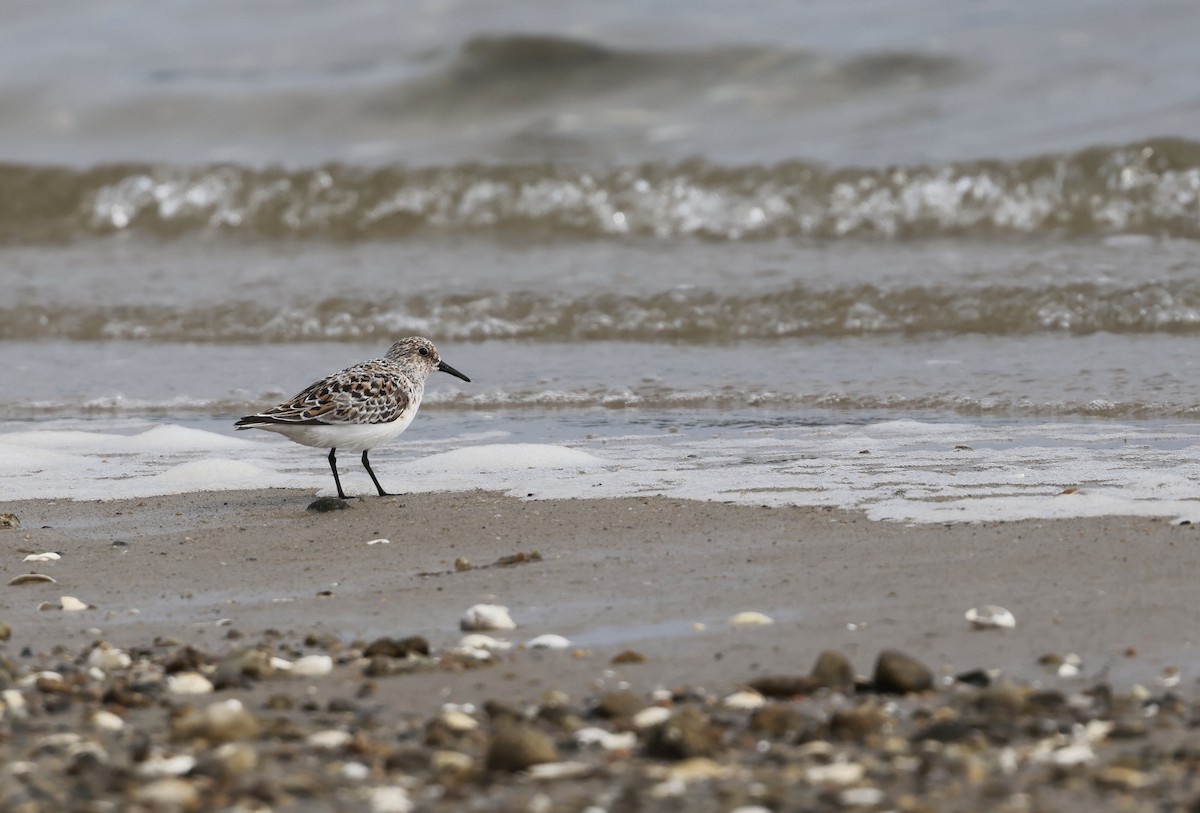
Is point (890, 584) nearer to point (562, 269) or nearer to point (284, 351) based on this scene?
point (284, 351)

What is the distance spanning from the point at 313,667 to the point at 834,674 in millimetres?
1233

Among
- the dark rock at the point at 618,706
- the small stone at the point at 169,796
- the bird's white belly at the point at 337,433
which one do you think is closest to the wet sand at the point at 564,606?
the small stone at the point at 169,796

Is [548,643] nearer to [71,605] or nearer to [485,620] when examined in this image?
[485,620]

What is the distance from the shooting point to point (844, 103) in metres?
17.5

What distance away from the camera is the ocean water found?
7.12 meters

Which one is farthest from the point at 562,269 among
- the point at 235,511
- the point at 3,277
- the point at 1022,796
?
the point at 1022,796

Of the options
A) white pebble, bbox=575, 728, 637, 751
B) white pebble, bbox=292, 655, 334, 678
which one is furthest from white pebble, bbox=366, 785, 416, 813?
white pebble, bbox=292, 655, 334, 678

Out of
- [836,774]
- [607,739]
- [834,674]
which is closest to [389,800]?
[607,739]

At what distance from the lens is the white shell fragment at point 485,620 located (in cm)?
407

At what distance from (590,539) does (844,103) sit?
13.1 m

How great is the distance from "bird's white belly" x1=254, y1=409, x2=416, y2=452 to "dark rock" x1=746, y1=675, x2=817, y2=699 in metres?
3.23

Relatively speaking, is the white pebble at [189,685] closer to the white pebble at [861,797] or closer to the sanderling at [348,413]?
the white pebble at [861,797]

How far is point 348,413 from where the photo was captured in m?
6.28

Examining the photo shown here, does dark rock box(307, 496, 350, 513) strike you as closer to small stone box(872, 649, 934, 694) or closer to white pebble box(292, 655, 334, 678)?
white pebble box(292, 655, 334, 678)
